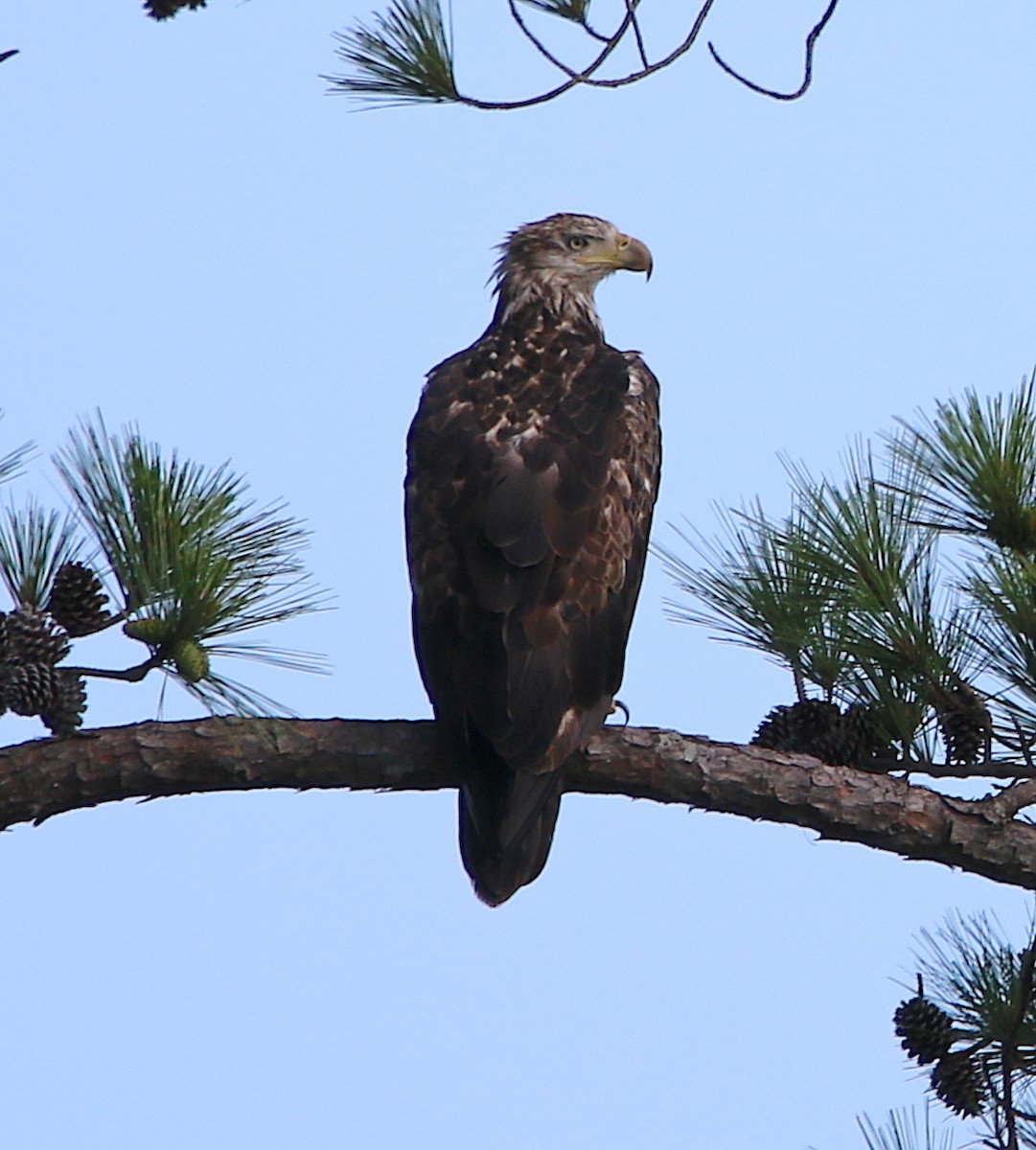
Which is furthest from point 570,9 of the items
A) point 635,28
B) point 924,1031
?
point 924,1031

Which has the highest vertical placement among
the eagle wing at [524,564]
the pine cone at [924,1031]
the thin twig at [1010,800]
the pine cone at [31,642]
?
the eagle wing at [524,564]

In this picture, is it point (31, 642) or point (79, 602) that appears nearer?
point (31, 642)

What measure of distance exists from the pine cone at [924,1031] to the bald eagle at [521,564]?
0.75 metres

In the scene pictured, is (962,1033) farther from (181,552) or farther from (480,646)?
(181,552)

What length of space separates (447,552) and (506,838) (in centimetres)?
60

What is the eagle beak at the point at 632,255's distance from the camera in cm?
482

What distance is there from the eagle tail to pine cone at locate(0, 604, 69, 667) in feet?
2.99

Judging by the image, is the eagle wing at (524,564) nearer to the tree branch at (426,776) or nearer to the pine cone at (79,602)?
the tree branch at (426,776)

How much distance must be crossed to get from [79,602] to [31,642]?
145 millimetres

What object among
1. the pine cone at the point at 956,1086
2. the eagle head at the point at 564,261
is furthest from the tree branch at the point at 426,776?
the eagle head at the point at 564,261

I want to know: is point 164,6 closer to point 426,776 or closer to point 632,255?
point 426,776

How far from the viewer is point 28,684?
8.63 feet

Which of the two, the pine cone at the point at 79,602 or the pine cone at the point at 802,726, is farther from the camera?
the pine cone at the point at 802,726

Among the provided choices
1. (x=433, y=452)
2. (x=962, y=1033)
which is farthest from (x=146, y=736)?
(x=962, y=1033)
